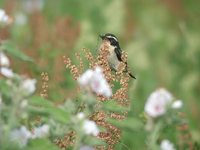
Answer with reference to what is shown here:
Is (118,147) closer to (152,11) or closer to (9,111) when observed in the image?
(9,111)

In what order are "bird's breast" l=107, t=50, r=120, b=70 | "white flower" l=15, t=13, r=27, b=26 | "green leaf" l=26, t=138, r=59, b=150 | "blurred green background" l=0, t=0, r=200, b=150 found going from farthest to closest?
1. "white flower" l=15, t=13, r=27, b=26
2. "blurred green background" l=0, t=0, r=200, b=150
3. "bird's breast" l=107, t=50, r=120, b=70
4. "green leaf" l=26, t=138, r=59, b=150

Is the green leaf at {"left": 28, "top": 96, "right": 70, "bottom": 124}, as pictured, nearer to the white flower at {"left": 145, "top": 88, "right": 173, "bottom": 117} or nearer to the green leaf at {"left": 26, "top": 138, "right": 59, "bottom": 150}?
the green leaf at {"left": 26, "top": 138, "right": 59, "bottom": 150}

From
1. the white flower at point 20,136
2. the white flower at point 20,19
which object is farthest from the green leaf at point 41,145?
the white flower at point 20,19

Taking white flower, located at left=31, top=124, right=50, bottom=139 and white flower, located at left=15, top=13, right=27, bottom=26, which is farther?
white flower, located at left=15, top=13, right=27, bottom=26

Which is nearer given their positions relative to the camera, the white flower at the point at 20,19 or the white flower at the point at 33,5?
the white flower at the point at 33,5

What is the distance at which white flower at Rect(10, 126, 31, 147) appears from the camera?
9.15ft

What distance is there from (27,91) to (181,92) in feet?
24.1

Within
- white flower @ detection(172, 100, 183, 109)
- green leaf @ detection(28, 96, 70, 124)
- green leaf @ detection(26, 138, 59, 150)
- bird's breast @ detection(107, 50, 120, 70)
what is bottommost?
green leaf @ detection(26, 138, 59, 150)

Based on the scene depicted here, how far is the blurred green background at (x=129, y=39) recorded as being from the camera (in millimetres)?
8344

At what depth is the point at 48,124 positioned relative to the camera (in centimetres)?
298

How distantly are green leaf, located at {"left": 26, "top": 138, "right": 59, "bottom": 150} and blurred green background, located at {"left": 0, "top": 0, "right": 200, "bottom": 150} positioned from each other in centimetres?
379

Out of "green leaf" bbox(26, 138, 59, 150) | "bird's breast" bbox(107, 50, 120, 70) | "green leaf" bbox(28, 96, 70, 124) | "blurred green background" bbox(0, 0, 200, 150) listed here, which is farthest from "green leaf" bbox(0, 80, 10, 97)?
"blurred green background" bbox(0, 0, 200, 150)

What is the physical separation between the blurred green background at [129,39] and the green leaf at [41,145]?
12.4ft

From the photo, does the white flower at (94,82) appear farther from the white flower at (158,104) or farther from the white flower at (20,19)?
the white flower at (20,19)
